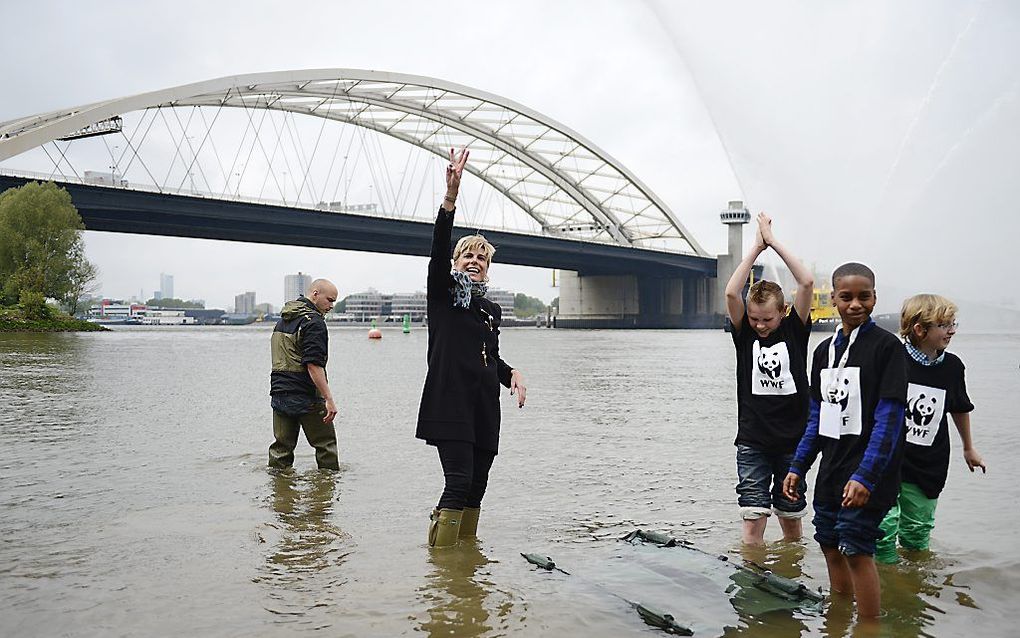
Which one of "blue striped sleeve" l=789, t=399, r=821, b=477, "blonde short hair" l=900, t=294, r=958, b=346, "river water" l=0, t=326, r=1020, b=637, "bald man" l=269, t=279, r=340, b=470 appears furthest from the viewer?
"bald man" l=269, t=279, r=340, b=470

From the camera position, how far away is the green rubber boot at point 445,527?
5.48 m

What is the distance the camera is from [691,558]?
5.19 metres

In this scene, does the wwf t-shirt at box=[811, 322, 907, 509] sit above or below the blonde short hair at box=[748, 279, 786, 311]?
below

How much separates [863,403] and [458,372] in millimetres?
2283

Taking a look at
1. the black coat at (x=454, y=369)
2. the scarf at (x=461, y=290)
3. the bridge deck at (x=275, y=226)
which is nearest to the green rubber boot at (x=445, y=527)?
the black coat at (x=454, y=369)

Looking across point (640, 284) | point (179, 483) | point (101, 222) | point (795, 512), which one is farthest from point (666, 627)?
point (640, 284)

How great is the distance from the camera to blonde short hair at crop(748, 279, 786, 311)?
5375 millimetres

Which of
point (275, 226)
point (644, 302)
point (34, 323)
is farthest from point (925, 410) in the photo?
point (644, 302)

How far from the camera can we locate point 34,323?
4775 cm

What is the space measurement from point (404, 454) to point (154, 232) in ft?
186

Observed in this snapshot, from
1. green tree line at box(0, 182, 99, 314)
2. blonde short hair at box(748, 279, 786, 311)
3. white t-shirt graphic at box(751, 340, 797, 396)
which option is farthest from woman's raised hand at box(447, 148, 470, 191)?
green tree line at box(0, 182, 99, 314)

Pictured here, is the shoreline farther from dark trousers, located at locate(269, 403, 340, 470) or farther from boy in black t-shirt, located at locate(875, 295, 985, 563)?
boy in black t-shirt, located at locate(875, 295, 985, 563)

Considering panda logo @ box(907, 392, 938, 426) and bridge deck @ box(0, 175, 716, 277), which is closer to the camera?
panda logo @ box(907, 392, 938, 426)

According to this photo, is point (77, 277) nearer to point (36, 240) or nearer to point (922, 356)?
point (36, 240)
